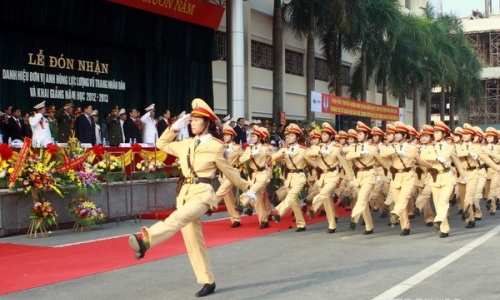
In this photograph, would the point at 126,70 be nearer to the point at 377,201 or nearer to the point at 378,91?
the point at 377,201

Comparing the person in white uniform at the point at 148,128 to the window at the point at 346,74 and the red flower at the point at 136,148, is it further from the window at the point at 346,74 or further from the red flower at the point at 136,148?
the window at the point at 346,74

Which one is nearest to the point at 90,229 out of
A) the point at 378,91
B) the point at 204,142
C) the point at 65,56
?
the point at 204,142

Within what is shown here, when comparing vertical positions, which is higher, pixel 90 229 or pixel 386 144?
pixel 386 144

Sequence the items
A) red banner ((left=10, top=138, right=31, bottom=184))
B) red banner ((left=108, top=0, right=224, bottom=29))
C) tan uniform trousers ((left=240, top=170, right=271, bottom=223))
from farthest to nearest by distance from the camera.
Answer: red banner ((left=108, top=0, right=224, bottom=29)), tan uniform trousers ((left=240, top=170, right=271, bottom=223)), red banner ((left=10, top=138, right=31, bottom=184))

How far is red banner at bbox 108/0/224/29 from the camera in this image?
21828 millimetres

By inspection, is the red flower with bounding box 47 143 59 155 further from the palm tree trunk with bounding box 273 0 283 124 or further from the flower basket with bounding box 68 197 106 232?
the palm tree trunk with bounding box 273 0 283 124

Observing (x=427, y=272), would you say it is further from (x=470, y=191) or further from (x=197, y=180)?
(x=470, y=191)

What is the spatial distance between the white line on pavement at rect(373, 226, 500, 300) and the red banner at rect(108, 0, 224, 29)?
13637mm

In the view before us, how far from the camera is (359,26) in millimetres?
30656

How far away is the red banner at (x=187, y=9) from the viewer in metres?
21.8

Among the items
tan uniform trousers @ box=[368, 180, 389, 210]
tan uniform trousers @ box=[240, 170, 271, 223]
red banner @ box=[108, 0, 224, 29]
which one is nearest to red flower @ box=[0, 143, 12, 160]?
tan uniform trousers @ box=[240, 170, 271, 223]

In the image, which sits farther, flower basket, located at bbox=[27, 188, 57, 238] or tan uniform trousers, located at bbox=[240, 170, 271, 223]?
tan uniform trousers, located at bbox=[240, 170, 271, 223]

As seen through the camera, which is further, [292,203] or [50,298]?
[292,203]

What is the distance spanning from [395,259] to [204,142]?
3442mm
